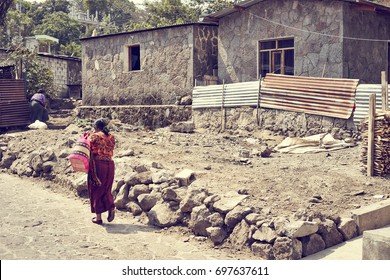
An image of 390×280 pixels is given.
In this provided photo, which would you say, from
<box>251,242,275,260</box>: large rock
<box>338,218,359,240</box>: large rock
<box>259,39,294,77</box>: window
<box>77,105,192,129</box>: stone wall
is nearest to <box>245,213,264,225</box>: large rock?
<box>251,242,275,260</box>: large rock

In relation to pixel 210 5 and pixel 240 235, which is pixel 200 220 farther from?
pixel 210 5

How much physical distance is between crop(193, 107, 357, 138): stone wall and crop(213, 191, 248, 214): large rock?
5.79 metres

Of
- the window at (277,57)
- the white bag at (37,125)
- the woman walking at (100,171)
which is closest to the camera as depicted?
the woman walking at (100,171)

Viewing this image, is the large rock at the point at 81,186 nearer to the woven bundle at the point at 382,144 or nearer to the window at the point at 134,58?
the woven bundle at the point at 382,144

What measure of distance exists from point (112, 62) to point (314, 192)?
12.8 m

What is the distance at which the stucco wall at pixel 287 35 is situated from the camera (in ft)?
46.5

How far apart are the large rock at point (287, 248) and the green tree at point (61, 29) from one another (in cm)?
3814

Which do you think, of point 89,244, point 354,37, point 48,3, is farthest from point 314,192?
point 48,3

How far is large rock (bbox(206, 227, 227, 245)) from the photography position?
682 centimetres

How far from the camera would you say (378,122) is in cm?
894

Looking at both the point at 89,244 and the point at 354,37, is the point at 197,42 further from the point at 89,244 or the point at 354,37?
the point at 89,244

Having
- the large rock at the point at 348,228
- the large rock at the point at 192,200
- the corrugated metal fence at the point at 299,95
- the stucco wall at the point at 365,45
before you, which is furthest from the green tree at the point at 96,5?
the large rock at the point at 348,228

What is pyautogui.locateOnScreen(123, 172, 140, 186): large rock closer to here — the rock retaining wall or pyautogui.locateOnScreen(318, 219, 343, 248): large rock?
the rock retaining wall

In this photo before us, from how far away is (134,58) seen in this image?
18.9 meters
